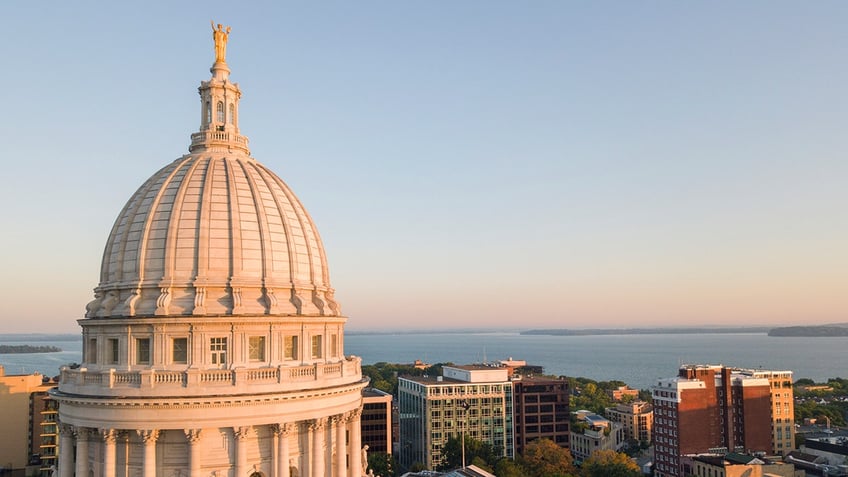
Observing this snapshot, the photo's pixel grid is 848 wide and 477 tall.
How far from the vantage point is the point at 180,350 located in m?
36.4

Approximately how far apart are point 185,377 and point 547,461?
2911 inches

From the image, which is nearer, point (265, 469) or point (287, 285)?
point (265, 469)

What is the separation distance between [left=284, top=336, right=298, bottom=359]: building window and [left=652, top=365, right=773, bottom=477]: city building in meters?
82.5

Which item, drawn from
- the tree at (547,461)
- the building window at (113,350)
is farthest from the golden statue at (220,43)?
the tree at (547,461)

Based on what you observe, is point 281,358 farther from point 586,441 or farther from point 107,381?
point 586,441

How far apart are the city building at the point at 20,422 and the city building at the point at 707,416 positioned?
94474mm

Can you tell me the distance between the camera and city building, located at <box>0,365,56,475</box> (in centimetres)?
11194

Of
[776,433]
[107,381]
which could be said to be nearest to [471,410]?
[776,433]

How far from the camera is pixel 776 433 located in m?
123

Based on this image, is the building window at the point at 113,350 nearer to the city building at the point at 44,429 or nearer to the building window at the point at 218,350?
the building window at the point at 218,350

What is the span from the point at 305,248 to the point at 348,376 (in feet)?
25.1

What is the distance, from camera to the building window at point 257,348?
3738cm

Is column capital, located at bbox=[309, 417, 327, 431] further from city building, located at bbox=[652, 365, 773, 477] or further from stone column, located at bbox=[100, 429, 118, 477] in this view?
city building, located at bbox=[652, 365, 773, 477]

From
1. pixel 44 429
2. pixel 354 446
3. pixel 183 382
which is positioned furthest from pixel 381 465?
pixel 183 382
